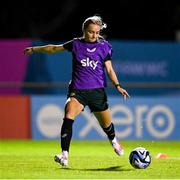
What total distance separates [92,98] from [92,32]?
3.32 feet

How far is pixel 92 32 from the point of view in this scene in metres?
11.9

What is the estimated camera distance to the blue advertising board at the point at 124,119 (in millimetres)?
20188

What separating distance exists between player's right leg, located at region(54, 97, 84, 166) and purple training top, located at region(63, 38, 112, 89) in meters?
0.28

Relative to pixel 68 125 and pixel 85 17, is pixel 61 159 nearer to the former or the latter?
pixel 68 125

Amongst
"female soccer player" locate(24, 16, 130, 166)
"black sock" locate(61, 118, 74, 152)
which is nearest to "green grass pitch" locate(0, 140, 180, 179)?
"black sock" locate(61, 118, 74, 152)

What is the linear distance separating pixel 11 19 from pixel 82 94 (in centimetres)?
1766

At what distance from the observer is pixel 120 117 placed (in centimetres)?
2044

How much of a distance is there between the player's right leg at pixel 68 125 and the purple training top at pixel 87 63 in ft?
0.92

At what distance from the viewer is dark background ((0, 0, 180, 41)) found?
2928 centimetres

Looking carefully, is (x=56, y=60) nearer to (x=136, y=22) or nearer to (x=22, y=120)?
(x=22, y=120)

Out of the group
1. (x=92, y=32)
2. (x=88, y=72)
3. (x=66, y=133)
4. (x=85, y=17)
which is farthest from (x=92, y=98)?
(x=85, y=17)

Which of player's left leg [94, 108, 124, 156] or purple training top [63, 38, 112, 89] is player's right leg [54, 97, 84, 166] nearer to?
purple training top [63, 38, 112, 89]

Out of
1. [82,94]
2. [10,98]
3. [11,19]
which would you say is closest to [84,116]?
[10,98]

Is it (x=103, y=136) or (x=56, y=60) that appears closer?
(x=103, y=136)
